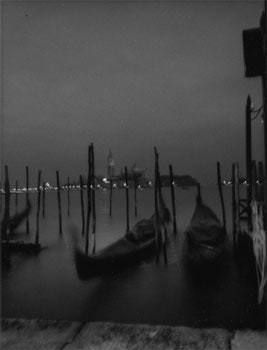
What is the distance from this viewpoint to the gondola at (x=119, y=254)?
7.35 m

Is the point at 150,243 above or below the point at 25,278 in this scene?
above

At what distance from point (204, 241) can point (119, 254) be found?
2.31m

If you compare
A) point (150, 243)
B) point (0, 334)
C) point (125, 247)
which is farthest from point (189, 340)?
point (150, 243)

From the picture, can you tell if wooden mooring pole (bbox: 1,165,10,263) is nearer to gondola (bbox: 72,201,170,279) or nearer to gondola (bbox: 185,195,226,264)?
gondola (bbox: 72,201,170,279)

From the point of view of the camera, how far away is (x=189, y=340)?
277 centimetres

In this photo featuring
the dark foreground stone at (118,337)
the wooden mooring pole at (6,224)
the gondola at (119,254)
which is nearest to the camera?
the dark foreground stone at (118,337)

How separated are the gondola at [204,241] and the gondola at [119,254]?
4.19 feet

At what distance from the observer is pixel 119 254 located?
349 inches

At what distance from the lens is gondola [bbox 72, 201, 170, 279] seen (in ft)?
24.1

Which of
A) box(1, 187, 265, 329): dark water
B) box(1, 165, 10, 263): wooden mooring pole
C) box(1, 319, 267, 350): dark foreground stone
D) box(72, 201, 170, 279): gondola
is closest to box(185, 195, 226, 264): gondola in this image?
box(1, 187, 265, 329): dark water

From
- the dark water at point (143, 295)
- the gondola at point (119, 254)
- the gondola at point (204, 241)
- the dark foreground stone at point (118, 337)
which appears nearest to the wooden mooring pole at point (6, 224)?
the dark water at point (143, 295)

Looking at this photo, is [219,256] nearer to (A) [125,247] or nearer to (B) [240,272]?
(B) [240,272]

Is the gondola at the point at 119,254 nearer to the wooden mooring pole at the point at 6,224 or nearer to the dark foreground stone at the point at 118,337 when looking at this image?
the wooden mooring pole at the point at 6,224

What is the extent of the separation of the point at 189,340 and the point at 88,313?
15.2ft
